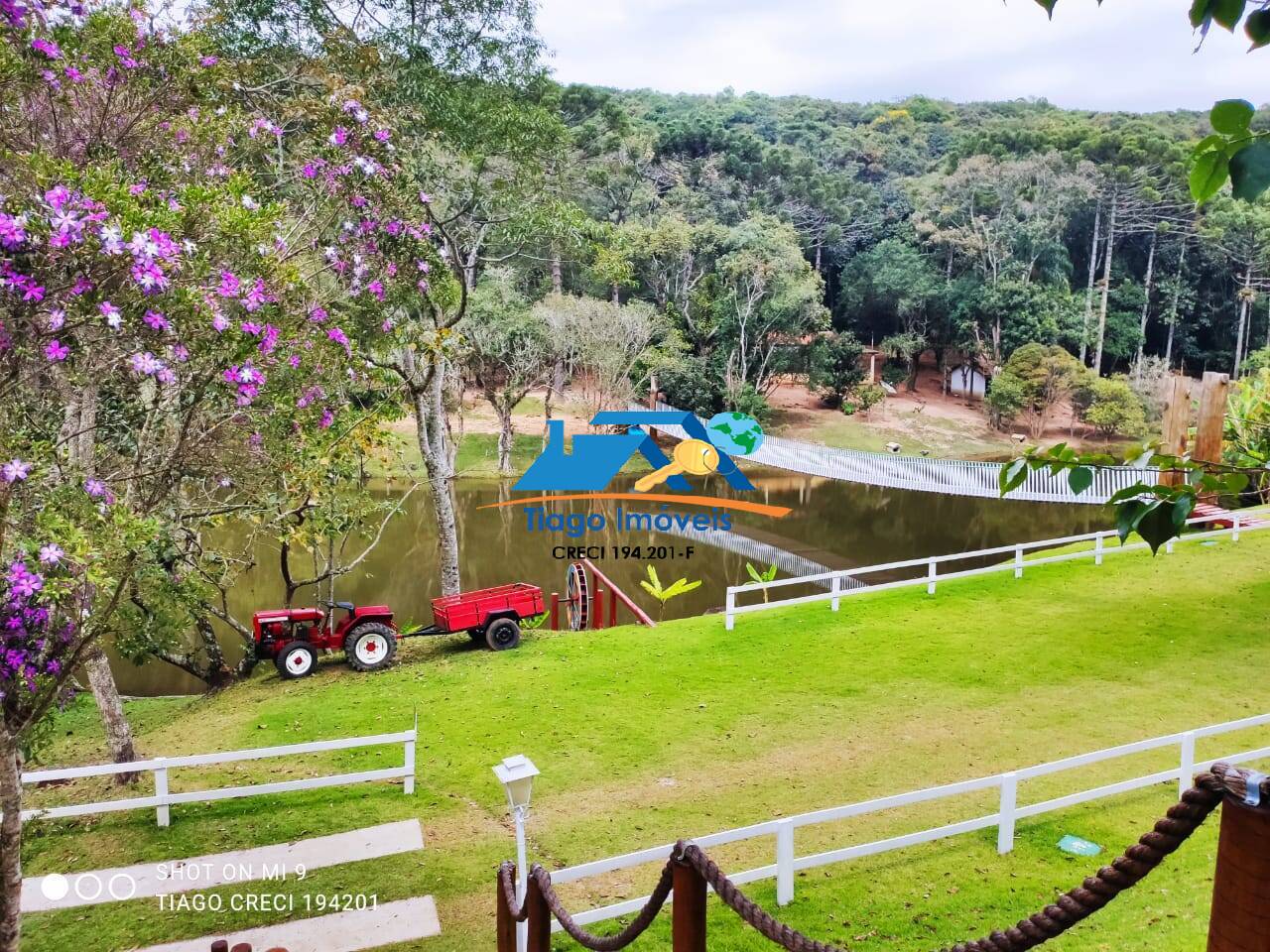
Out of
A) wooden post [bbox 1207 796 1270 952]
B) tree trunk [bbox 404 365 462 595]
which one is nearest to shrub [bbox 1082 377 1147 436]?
tree trunk [bbox 404 365 462 595]

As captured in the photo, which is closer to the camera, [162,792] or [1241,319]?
[162,792]

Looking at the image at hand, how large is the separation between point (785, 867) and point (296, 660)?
18.9 ft

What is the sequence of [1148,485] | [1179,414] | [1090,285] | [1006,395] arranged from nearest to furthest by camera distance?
[1148,485]
[1179,414]
[1006,395]
[1090,285]

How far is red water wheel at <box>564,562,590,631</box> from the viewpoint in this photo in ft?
37.2

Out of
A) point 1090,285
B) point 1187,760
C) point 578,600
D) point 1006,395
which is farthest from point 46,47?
point 1090,285

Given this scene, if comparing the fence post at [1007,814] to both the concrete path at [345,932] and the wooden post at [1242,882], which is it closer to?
the concrete path at [345,932]

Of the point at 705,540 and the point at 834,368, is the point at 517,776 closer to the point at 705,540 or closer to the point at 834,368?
the point at 705,540

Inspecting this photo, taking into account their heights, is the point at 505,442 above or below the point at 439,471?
below

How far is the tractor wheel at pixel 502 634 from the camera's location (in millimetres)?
9367

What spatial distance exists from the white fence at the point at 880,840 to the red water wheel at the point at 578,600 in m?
6.19

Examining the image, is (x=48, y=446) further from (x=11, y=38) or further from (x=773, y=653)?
(x=773, y=653)

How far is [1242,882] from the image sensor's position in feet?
3.40

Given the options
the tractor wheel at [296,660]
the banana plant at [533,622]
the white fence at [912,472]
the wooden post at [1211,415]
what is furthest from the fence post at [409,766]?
the white fence at [912,472]

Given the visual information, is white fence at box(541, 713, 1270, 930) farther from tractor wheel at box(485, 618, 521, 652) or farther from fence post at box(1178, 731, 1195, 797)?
tractor wheel at box(485, 618, 521, 652)
